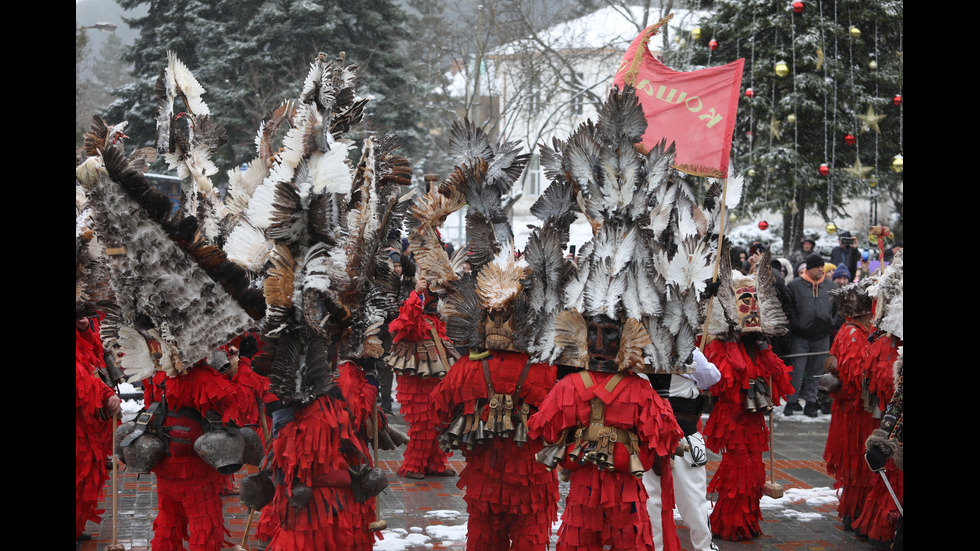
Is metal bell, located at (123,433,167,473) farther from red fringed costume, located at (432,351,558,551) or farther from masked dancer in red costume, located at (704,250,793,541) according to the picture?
masked dancer in red costume, located at (704,250,793,541)

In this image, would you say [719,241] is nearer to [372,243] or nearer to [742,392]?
[742,392]

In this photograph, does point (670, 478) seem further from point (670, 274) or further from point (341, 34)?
point (341, 34)

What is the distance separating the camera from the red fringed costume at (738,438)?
267 inches

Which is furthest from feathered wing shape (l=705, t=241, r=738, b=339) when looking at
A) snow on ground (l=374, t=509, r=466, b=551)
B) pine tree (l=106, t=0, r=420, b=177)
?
pine tree (l=106, t=0, r=420, b=177)

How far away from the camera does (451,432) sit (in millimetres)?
Answer: 5477

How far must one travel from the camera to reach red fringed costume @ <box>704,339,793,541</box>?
267 inches

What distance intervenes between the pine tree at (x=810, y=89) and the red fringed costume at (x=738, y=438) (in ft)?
28.4

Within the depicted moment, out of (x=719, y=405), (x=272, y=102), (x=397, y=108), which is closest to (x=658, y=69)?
(x=719, y=405)

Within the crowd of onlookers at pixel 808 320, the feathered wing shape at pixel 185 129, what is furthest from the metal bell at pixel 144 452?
the crowd of onlookers at pixel 808 320

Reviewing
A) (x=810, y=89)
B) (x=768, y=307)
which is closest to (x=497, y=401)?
(x=768, y=307)

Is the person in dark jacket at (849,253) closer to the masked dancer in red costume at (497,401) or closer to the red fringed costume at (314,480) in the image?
the masked dancer in red costume at (497,401)

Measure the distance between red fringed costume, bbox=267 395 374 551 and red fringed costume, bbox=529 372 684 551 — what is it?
43.1 inches

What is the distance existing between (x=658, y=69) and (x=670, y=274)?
3127 millimetres

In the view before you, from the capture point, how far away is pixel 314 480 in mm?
4465
